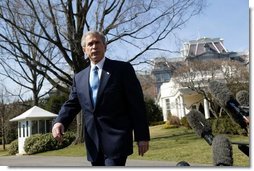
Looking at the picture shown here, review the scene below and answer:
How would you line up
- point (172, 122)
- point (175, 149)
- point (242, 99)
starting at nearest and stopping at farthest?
point (242, 99), point (172, 122), point (175, 149)

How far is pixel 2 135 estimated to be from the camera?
9.84 feet

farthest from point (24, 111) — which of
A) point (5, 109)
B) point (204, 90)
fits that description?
point (204, 90)

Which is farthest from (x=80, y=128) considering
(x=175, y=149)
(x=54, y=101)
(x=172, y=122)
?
(x=175, y=149)

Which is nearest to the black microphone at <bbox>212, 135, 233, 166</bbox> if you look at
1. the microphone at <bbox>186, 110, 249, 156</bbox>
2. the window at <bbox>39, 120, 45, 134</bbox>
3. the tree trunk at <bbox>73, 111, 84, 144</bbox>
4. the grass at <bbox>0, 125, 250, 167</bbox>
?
the microphone at <bbox>186, 110, 249, 156</bbox>

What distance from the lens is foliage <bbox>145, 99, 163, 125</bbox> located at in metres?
2.81

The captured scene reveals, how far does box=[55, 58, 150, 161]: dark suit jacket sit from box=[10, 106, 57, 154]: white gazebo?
134 cm


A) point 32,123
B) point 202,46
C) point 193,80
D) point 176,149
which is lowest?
point 176,149

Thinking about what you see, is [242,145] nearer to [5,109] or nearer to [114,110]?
[114,110]

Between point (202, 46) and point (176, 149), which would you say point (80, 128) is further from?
point (176, 149)

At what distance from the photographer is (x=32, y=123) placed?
3.16 m

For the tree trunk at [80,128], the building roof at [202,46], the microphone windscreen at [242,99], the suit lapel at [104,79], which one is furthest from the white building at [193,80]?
the suit lapel at [104,79]

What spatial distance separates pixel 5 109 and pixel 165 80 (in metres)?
1.26

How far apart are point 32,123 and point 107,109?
73.0 inches

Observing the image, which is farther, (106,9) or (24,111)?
(106,9)
